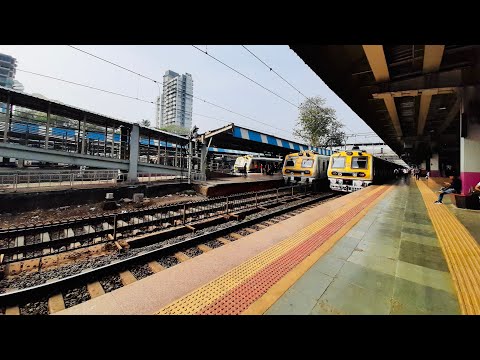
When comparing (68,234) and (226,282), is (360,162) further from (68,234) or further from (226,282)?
(68,234)

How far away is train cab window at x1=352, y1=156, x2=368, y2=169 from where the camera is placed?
13.1 meters

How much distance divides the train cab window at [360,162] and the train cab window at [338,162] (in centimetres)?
63

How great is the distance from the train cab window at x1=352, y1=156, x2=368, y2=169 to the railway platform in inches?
365

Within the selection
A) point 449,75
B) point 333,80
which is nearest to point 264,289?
point 333,80

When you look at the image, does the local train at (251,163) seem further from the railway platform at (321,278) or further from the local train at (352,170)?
the railway platform at (321,278)

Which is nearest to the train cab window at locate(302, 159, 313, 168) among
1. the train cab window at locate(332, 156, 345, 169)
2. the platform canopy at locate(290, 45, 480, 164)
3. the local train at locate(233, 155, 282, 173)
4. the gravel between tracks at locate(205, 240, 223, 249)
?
the train cab window at locate(332, 156, 345, 169)

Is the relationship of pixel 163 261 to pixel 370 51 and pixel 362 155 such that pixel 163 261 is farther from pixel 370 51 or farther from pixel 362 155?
pixel 362 155

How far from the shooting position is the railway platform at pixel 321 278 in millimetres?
2107

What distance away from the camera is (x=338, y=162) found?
14.0 m

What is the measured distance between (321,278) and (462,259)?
2.42 m

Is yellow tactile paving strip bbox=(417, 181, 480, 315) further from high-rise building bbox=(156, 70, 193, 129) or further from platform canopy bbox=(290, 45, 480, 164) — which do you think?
high-rise building bbox=(156, 70, 193, 129)

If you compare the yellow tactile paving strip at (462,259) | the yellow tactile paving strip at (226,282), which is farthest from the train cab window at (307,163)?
the yellow tactile paving strip at (226,282)
